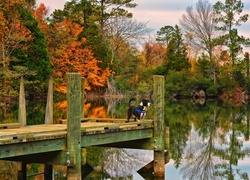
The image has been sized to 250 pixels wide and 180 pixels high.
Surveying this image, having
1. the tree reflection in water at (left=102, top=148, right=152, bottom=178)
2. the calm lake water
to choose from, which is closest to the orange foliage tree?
the calm lake water

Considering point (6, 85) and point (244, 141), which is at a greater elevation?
point (6, 85)

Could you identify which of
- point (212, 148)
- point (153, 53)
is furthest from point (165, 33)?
point (212, 148)

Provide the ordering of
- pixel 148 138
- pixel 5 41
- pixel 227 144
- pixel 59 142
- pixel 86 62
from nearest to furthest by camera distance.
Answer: pixel 59 142, pixel 148 138, pixel 227 144, pixel 5 41, pixel 86 62

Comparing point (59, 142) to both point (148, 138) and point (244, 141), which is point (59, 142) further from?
point (244, 141)

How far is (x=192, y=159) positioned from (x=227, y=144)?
12.1 feet

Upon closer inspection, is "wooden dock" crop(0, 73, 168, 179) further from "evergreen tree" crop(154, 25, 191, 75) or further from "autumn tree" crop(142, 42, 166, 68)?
"autumn tree" crop(142, 42, 166, 68)

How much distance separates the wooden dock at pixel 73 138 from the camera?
8.95m

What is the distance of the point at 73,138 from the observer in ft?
32.2

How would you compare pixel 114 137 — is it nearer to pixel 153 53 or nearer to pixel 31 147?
pixel 31 147

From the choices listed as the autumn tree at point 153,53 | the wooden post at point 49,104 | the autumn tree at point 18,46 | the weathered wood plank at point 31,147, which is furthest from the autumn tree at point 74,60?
the weathered wood plank at point 31,147

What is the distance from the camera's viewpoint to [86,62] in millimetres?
50562

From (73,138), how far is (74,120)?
33 centimetres

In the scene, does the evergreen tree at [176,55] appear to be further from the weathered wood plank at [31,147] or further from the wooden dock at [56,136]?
the weathered wood plank at [31,147]

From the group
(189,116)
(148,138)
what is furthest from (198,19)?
(148,138)
